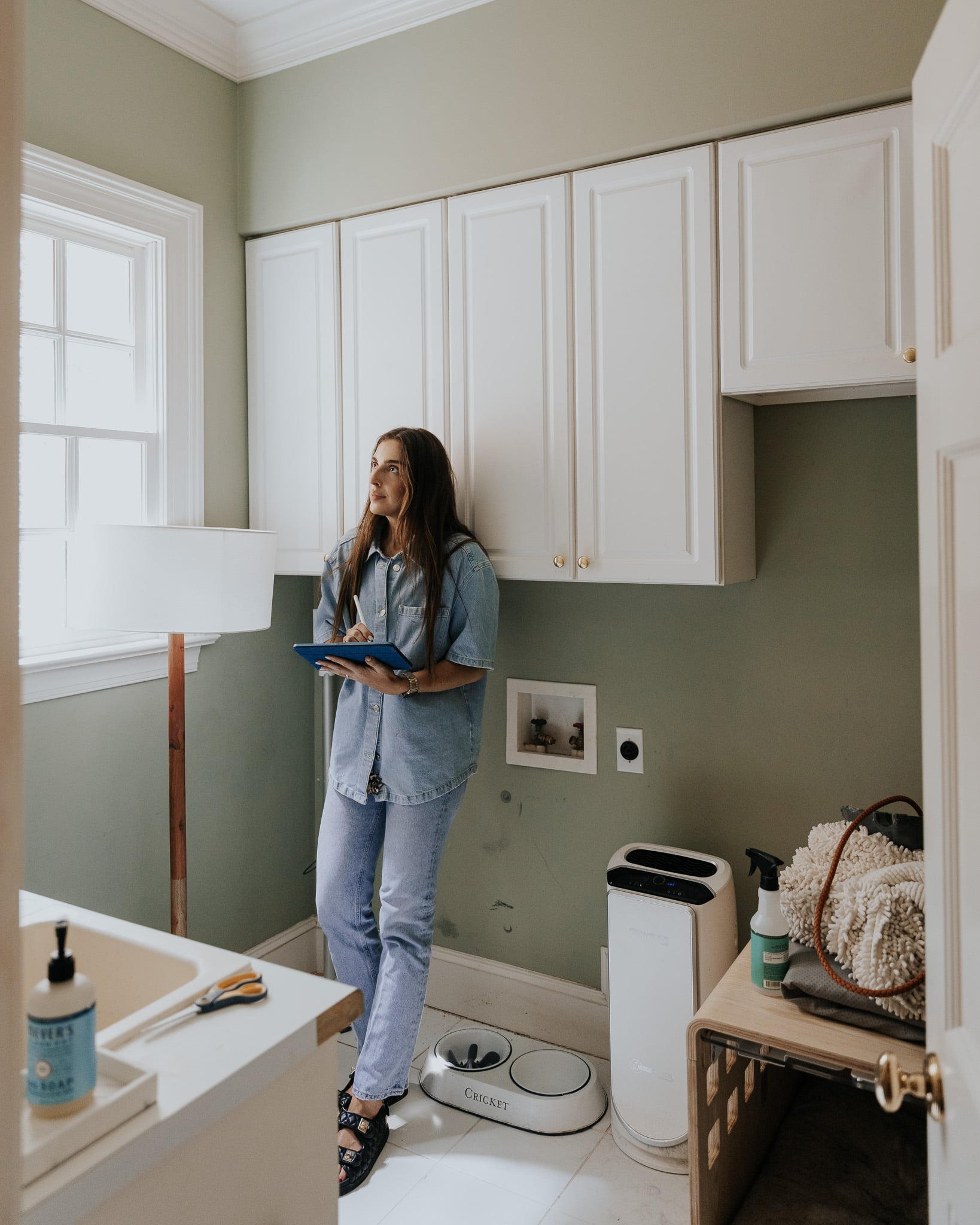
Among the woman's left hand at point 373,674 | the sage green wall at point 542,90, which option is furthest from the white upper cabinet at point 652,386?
the woman's left hand at point 373,674

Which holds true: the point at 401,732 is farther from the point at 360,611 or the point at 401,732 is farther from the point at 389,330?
the point at 389,330

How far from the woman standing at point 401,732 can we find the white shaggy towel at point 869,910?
85 centimetres

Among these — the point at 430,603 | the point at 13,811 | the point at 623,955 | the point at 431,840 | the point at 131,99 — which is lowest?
the point at 623,955

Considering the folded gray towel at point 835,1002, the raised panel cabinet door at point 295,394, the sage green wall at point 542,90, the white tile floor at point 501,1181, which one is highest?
the sage green wall at point 542,90

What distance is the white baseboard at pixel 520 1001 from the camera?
252cm

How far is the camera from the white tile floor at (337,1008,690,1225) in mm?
1941

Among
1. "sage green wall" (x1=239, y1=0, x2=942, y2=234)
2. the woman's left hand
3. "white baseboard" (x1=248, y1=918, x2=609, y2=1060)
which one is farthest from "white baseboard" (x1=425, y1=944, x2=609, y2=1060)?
"sage green wall" (x1=239, y1=0, x2=942, y2=234)

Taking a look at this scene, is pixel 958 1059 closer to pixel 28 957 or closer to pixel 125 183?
pixel 28 957

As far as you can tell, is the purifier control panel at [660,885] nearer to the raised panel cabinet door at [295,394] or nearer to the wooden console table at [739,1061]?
the wooden console table at [739,1061]

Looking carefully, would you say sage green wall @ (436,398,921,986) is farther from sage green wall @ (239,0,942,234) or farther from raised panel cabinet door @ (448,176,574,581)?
sage green wall @ (239,0,942,234)

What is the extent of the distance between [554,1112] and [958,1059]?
63.4 inches

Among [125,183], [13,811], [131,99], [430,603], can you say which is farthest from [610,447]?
[13,811]

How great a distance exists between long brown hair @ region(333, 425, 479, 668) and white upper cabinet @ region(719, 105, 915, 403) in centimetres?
70

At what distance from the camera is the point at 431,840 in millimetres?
2225
